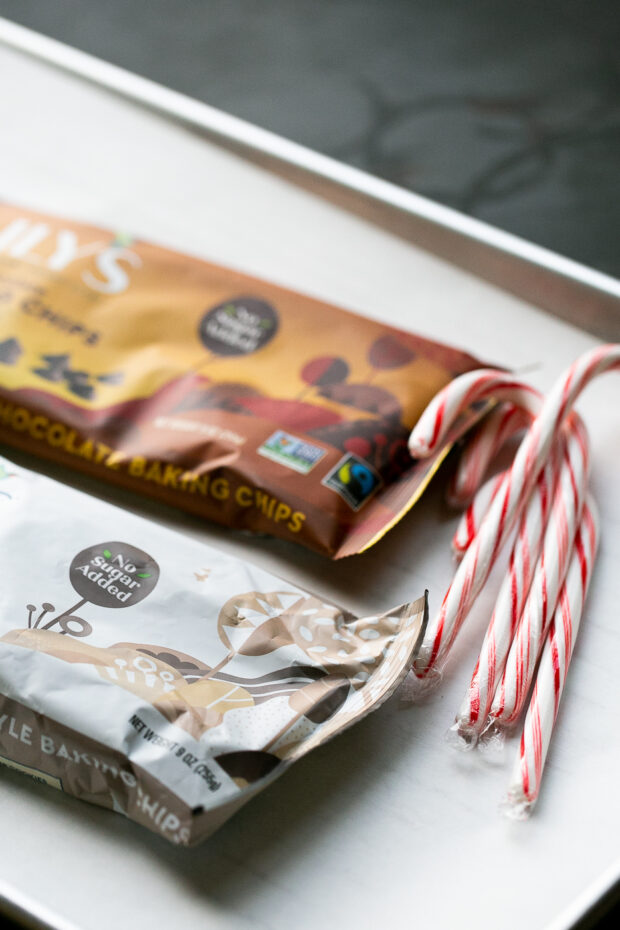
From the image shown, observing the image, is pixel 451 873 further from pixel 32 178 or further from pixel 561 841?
pixel 32 178

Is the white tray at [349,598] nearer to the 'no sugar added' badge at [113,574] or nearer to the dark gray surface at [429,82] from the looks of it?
the 'no sugar added' badge at [113,574]

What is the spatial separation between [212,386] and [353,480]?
0.16 metres

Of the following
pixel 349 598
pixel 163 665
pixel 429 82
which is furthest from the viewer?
pixel 429 82

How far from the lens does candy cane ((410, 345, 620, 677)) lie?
66cm

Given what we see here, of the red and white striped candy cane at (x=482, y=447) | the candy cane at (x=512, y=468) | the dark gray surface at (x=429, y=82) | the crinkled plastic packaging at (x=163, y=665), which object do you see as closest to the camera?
the crinkled plastic packaging at (x=163, y=665)

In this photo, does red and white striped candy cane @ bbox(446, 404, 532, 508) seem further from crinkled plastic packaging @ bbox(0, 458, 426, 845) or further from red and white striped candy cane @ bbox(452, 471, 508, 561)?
crinkled plastic packaging @ bbox(0, 458, 426, 845)

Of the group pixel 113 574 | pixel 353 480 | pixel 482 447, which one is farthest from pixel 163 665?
pixel 482 447

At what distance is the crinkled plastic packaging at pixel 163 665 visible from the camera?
0.56 meters

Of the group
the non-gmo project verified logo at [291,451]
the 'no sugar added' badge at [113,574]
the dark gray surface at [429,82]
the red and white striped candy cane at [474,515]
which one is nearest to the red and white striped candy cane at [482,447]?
the red and white striped candy cane at [474,515]

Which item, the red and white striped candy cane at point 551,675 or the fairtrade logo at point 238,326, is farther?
the fairtrade logo at point 238,326

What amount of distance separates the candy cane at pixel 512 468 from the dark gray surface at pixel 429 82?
0.90m

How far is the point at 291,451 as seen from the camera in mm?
762

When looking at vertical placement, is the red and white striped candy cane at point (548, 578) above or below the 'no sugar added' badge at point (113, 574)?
above

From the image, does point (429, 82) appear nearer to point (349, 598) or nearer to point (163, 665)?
point (349, 598)
